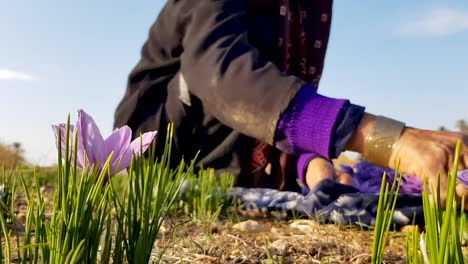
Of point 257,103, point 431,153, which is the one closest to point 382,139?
point 431,153

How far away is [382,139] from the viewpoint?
6.82ft

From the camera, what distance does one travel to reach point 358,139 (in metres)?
2.21

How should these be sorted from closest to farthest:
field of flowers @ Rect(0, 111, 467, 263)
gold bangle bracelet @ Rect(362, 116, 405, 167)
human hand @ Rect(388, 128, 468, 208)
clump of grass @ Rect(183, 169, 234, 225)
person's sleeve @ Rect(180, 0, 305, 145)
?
field of flowers @ Rect(0, 111, 467, 263), human hand @ Rect(388, 128, 468, 208), gold bangle bracelet @ Rect(362, 116, 405, 167), person's sleeve @ Rect(180, 0, 305, 145), clump of grass @ Rect(183, 169, 234, 225)

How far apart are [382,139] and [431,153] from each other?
25cm

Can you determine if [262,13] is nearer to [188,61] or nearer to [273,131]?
[188,61]

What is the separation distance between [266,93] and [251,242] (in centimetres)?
78

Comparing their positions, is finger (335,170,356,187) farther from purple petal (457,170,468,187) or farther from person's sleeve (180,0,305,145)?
purple petal (457,170,468,187)

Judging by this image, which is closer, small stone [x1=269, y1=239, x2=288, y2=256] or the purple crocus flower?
the purple crocus flower

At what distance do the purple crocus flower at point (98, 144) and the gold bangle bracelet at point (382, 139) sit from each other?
3.85 ft

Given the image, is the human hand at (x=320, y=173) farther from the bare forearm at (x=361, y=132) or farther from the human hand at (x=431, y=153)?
the human hand at (x=431, y=153)

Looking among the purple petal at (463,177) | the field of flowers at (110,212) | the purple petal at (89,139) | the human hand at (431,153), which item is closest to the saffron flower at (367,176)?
the human hand at (431,153)

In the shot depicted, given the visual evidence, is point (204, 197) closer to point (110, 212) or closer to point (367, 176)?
point (367, 176)

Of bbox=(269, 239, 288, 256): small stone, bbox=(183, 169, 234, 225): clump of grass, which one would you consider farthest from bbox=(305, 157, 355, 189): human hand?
bbox=(269, 239, 288, 256): small stone

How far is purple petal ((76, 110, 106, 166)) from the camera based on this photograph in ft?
3.53
